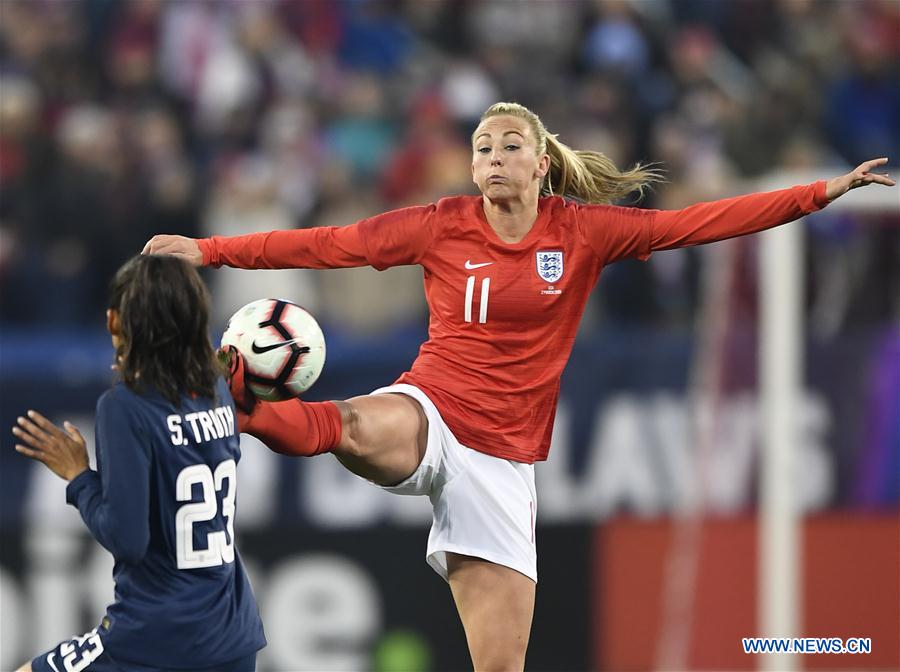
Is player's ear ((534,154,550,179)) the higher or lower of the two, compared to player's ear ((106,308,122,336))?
higher

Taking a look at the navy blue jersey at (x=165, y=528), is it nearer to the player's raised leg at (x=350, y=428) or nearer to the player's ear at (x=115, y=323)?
the player's ear at (x=115, y=323)

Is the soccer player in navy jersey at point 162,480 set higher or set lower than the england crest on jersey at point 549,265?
lower

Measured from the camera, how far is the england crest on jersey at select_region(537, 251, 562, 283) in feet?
16.3

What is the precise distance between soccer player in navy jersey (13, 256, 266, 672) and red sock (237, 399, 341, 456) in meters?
0.69

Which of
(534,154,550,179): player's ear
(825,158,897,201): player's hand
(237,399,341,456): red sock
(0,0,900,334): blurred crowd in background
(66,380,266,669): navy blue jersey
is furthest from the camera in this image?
(0,0,900,334): blurred crowd in background

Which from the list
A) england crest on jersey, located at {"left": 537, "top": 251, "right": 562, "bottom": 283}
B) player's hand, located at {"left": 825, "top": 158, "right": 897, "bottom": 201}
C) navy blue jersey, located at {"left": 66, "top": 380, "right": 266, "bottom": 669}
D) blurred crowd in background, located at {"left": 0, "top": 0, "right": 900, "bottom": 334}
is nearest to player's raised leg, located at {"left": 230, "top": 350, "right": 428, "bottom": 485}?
england crest on jersey, located at {"left": 537, "top": 251, "right": 562, "bottom": 283}

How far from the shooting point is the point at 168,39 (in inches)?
422

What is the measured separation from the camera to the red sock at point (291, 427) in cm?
449

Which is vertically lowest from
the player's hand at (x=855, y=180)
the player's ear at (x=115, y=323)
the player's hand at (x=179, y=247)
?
the player's ear at (x=115, y=323)

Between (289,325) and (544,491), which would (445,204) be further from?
(544,491)

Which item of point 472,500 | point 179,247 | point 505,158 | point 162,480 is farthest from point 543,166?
point 162,480

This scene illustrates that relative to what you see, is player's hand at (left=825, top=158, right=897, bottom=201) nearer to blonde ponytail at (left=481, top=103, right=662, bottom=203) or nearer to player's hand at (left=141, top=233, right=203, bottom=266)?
blonde ponytail at (left=481, top=103, right=662, bottom=203)

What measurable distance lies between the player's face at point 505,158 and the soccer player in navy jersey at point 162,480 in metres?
1.45

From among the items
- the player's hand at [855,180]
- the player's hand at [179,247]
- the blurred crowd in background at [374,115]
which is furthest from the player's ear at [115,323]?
the blurred crowd in background at [374,115]
